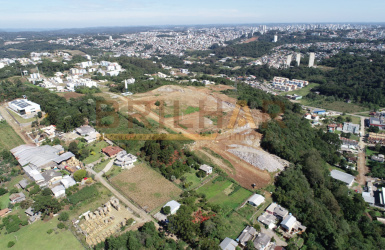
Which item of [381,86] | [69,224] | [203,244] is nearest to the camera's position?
[203,244]

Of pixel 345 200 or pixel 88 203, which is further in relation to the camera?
pixel 345 200

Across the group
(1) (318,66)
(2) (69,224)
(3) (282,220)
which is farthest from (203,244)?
(1) (318,66)

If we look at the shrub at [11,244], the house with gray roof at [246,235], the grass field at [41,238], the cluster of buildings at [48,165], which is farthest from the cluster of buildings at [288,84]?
the shrub at [11,244]

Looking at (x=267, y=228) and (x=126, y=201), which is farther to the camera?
(x=126, y=201)

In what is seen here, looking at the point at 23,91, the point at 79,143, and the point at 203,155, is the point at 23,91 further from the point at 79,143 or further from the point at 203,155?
the point at 203,155

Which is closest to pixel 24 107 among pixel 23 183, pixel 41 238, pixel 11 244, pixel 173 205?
pixel 23 183

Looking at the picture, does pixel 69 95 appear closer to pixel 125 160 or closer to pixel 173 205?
pixel 125 160

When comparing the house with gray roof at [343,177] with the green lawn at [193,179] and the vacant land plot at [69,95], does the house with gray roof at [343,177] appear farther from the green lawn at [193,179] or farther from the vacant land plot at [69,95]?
the vacant land plot at [69,95]
